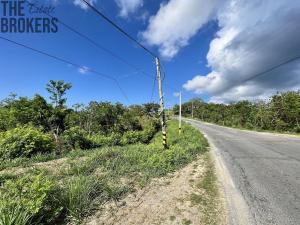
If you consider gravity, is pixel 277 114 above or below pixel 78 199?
above


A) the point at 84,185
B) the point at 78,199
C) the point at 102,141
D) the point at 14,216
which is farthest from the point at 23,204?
the point at 102,141

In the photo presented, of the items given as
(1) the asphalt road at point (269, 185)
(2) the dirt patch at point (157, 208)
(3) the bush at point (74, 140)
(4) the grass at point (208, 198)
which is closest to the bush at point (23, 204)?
(2) the dirt patch at point (157, 208)

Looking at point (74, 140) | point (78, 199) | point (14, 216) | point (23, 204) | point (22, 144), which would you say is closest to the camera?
point (14, 216)

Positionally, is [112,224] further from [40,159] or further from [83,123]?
[83,123]

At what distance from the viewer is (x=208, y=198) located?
16.8 feet

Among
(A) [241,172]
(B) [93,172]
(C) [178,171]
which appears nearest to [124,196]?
(B) [93,172]

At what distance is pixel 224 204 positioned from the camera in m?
4.79

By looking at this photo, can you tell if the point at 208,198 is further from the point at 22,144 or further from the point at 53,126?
the point at 53,126

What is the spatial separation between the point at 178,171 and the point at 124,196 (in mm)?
2920

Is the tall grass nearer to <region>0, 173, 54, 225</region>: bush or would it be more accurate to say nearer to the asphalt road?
<region>0, 173, 54, 225</region>: bush

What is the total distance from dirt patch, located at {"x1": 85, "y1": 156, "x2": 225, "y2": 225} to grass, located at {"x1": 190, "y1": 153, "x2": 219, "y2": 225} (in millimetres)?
110

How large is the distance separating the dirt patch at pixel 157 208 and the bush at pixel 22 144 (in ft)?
24.8

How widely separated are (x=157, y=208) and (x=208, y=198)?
4.67 ft

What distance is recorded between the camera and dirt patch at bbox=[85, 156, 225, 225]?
4117mm
